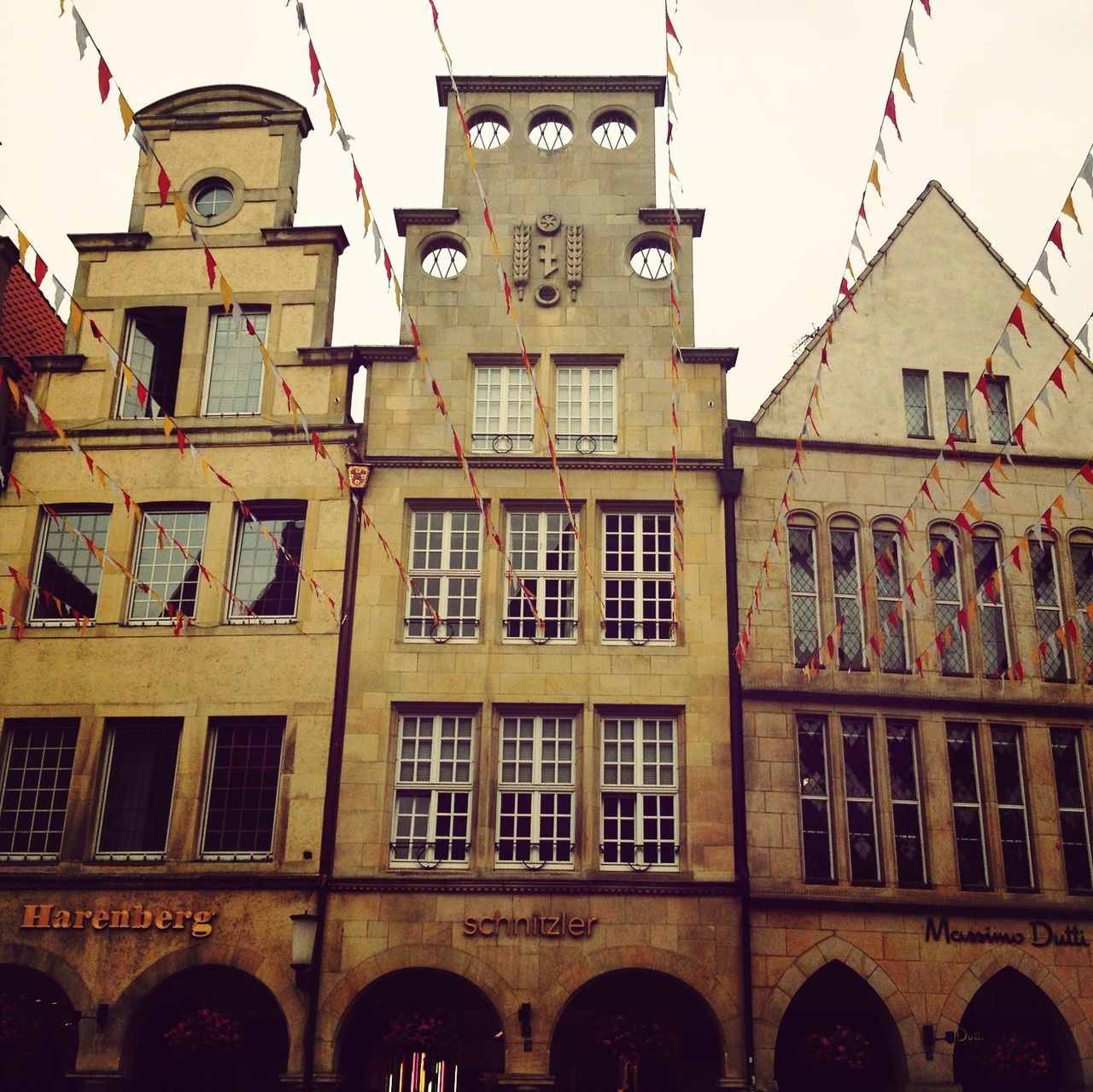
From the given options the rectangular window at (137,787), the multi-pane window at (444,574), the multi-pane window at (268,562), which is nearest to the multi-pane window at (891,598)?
the multi-pane window at (444,574)

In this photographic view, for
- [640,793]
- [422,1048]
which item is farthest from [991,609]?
[422,1048]

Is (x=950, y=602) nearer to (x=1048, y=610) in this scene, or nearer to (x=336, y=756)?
(x=1048, y=610)

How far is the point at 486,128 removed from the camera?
80.7ft

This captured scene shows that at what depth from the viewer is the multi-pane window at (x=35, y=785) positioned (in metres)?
20.6

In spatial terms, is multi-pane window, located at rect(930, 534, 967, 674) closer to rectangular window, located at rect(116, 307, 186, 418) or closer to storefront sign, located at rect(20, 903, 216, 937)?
storefront sign, located at rect(20, 903, 216, 937)

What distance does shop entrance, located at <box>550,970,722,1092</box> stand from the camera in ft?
63.3

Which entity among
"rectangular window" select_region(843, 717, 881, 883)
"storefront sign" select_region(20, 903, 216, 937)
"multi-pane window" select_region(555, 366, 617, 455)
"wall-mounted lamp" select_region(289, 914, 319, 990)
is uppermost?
"multi-pane window" select_region(555, 366, 617, 455)

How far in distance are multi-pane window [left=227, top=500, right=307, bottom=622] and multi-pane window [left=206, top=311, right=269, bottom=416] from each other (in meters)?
1.99

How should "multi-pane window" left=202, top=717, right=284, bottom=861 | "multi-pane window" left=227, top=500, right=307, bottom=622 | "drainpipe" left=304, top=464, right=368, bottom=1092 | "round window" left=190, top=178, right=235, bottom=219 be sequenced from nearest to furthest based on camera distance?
"drainpipe" left=304, top=464, right=368, bottom=1092, "multi-pane window" left=202, top=717, right=284, bottom=861, "multi-pane window" left=227, top=500, right=307, bottom=622, "round window" left=190, top=178, right=235, bottom=219

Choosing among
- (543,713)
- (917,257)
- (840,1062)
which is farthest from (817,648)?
(917,257)

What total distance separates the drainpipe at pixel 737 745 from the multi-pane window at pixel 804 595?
3.23ft

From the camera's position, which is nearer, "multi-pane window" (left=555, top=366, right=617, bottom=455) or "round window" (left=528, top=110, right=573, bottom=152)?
"multi-pane window" (left=555, top=366, right=617, bottom=455)

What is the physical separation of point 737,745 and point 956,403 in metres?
7.40

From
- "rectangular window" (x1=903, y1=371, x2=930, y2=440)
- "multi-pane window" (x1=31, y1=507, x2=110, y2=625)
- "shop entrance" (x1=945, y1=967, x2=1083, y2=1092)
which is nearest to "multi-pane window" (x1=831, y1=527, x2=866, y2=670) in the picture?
"rectangular window" (x1=903, y1=371, x2=930, y2=440)
